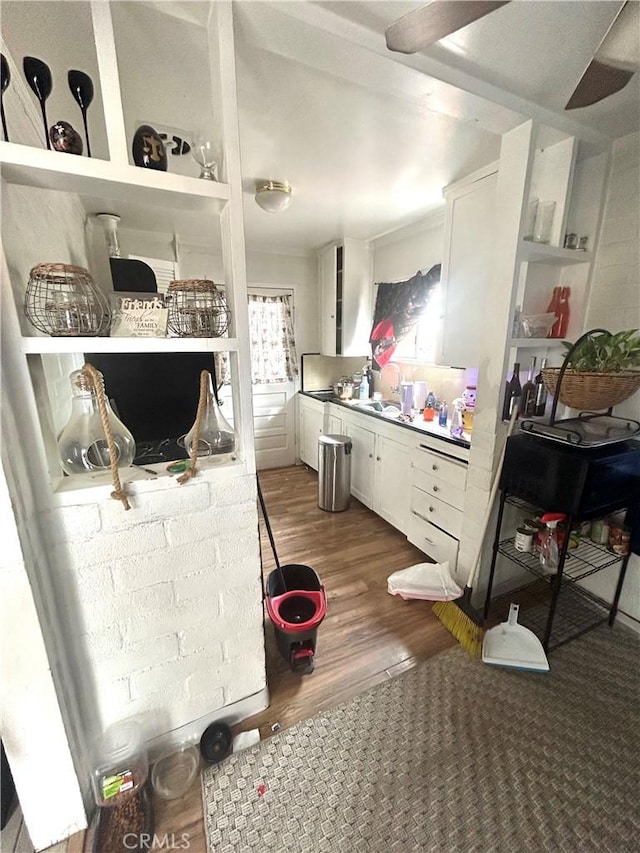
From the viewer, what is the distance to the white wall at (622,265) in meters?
1.59

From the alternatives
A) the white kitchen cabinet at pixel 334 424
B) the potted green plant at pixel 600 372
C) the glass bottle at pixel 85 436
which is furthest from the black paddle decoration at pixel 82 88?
the white kitchen cabinet at pixel 334 424

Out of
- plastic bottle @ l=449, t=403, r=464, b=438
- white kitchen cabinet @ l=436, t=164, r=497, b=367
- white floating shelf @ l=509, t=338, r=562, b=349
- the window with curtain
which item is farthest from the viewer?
the window with curtain

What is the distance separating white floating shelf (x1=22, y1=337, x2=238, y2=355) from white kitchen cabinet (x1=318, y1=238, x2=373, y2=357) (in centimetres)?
257

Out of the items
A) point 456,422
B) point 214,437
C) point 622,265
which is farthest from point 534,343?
point 214,437

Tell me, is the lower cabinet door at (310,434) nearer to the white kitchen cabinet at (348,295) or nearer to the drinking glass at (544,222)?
the white kitchen cabinet at (348,295)

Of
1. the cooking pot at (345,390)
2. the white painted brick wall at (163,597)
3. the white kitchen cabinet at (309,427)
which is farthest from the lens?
the white kitchen cabinet at (309,427)

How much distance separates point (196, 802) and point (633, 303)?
2.66m

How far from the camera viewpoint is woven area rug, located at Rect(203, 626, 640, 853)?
1040 mm

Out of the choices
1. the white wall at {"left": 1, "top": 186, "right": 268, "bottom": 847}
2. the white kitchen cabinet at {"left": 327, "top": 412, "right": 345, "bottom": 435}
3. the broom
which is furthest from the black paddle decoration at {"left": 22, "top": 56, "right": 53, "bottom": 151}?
the white kitchen cabinet at {"left": 327, "top": 412, "right": 345, "bottom": 435}

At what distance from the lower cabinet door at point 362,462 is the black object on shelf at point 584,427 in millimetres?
1315

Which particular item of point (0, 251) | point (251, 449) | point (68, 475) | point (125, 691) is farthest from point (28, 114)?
point (125, 691)

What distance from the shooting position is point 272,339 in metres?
3.82

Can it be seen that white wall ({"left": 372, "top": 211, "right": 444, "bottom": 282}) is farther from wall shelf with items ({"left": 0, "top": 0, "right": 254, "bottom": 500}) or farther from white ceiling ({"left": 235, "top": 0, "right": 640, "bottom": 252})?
Result: wall shelf with items ({"left": 0, "top": 0, "right": 254, "bottom": 500})

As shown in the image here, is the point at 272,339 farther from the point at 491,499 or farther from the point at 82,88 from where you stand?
the point at 82,88
